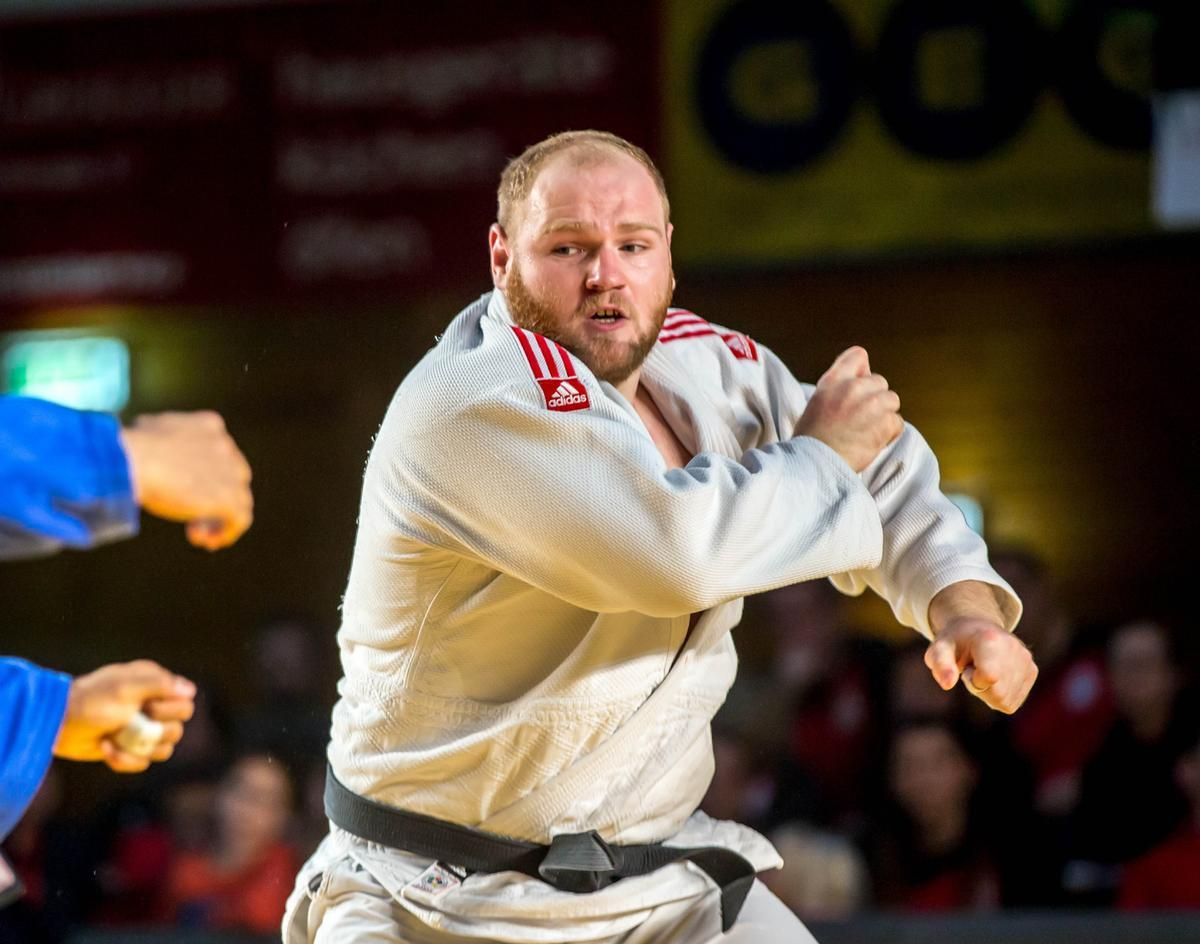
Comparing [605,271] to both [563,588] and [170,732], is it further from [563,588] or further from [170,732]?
[170,732]

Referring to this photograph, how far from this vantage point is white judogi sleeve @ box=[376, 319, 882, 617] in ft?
6.70

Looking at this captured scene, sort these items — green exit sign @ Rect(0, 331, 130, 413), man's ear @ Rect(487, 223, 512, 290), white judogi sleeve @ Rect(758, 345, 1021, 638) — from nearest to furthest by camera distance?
white judogi sleeve @ Rect(758, 345, 1021, 638) < man's ear @ Rect(487, 223, 512, 290) < green exit sign @ Rect(0, 331, 130, 413)

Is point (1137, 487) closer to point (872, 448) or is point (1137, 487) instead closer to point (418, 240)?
point (418, 240)

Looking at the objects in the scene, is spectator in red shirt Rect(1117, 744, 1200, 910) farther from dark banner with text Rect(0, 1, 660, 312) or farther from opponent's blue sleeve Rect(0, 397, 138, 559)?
opponent's blue sleeve Rect(0, 397, 138, 559)

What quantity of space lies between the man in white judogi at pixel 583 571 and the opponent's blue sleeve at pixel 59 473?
0.60 metres

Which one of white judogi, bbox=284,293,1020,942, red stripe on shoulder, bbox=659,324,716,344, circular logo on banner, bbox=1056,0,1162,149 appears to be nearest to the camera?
white judogi, bbox=284,293,1020,942

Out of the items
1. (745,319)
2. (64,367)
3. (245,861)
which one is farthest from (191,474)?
(64,367)

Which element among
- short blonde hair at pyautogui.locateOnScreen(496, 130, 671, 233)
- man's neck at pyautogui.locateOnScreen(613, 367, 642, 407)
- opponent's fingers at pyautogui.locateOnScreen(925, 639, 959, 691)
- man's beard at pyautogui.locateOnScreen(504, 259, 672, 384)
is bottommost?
opponent's fingers at pyautogui.locateOnScreen(925, 639, 959, 691)

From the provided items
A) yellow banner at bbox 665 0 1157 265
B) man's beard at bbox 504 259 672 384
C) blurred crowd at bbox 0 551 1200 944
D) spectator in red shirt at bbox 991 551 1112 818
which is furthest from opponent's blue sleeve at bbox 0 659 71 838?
yellow banner at bbox 665 0 1157 265

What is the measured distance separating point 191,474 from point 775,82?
3.83 metres

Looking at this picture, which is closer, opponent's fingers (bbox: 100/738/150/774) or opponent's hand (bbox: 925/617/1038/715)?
opponent's fingers (bbox: 100/738/150/774)

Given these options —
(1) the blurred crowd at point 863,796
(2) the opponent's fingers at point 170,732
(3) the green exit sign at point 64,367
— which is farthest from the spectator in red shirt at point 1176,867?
(3) the green exit sign at point 64,367

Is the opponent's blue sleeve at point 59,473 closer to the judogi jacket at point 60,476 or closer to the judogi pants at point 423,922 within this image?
the judogi jacket at point 60,476

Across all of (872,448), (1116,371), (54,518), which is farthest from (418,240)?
(54,518)
